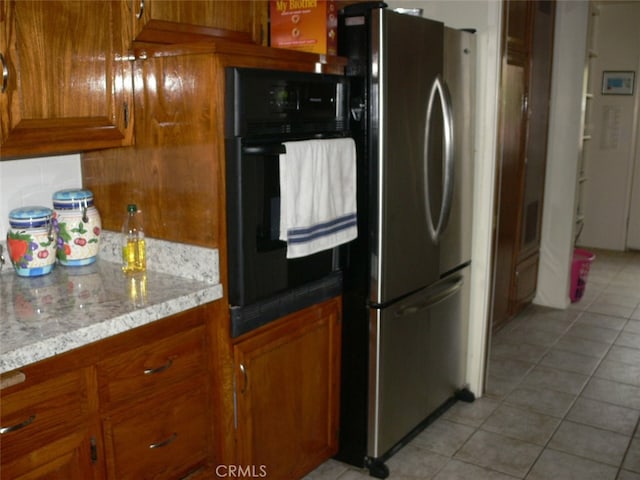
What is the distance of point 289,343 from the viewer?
2229 mm

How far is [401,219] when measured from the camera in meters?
2.44

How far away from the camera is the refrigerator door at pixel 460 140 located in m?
2.65

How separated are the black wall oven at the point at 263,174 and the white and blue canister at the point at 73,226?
0.55 metres

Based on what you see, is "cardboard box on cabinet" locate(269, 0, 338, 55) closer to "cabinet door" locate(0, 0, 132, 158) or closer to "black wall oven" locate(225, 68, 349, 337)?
"black wall oven" locate(225, 68, 349, 337)

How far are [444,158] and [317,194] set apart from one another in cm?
77

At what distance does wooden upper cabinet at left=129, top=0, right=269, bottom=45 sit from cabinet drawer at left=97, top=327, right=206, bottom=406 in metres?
0.94

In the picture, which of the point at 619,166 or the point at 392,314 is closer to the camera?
the point at 392,314

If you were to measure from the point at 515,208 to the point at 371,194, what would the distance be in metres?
2.00

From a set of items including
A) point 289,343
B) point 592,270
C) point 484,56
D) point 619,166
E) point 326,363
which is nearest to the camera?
point 289,343

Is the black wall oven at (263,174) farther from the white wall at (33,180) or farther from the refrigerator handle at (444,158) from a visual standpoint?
the white wall at (33,180)

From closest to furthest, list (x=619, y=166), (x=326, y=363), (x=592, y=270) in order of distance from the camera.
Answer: (x=326, y=363) → (x=592, y=270) → (x=619, y=166)

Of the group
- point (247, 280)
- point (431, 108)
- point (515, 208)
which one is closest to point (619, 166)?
point (515, 208)

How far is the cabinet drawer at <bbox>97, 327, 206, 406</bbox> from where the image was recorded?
173 cm

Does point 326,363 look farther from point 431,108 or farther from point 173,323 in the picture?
point 431,108
